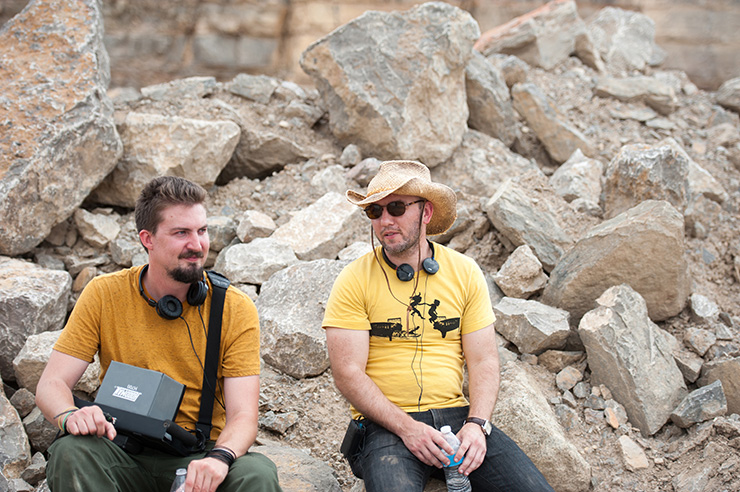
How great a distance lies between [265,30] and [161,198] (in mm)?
15537

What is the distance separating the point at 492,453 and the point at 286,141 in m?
4.53

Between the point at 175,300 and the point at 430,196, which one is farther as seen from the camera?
the point at 430,196

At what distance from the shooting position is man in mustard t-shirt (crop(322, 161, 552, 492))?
3041mm

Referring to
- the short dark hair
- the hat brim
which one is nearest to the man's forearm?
the hat brim

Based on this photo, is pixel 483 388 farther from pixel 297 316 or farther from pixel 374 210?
pixel 297 316

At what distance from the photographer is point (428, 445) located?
9.78 feet

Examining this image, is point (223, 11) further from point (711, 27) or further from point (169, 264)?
point (169, 264)

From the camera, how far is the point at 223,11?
17.0 metres

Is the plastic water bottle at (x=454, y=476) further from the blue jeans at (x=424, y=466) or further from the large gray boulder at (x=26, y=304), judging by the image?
the large gray boulder at (x=26, y=304)

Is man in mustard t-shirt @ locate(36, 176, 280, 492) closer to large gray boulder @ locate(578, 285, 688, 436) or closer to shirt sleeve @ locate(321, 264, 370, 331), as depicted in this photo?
shirt sleeve @ locate(321, 264, 370, 331)

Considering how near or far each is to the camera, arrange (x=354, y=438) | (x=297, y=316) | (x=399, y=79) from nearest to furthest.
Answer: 1. (x=354, y=438)
2. (x=297, y=316)
3. (x=399, y=79)

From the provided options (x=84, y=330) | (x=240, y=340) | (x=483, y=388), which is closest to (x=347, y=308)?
(x=240, y=340)

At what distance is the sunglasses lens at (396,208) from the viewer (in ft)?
11.0

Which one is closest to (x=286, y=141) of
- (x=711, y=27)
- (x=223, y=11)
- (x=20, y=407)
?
(x=20, y=407)
